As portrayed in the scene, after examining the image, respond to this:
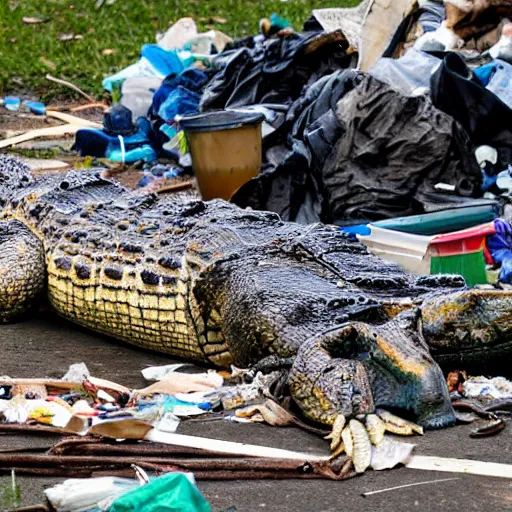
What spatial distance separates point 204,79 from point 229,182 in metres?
2.70

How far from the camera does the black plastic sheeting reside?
276 inches

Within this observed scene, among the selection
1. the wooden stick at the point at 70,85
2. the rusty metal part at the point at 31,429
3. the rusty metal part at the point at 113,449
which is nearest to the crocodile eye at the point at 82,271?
the rusty metal part at the point at 31,429

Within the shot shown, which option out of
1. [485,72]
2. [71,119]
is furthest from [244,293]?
[71,119]

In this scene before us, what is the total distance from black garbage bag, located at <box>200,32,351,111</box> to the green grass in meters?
3.20

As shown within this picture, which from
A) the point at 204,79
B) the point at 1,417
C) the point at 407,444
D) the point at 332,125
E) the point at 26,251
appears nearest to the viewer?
the point at 407,444

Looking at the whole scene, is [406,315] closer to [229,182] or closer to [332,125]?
[332,125]

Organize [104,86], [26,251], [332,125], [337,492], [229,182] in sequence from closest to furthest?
[337,492], [26,251], [332,125], [229,182], [104,86]

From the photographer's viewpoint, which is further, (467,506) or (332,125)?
(332,125)

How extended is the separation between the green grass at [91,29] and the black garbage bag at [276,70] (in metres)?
3.20

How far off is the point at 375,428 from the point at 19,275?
8.71ft

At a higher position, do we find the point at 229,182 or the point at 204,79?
the point at 204,79

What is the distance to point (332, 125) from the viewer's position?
7.26 m

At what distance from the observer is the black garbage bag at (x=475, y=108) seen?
7.18 metres

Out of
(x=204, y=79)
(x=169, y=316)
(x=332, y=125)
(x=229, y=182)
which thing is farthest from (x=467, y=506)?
(x=204, y=79)
